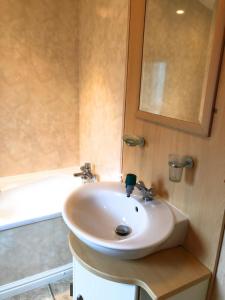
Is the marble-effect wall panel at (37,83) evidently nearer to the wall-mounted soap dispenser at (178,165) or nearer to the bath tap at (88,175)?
the bath tap at (88,175)

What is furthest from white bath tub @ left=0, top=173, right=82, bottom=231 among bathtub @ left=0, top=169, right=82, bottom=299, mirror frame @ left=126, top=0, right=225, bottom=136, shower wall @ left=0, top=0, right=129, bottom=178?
mirror frame @ left=126, top=0, right=225, bottom=136

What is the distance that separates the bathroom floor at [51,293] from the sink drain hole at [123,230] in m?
0.84

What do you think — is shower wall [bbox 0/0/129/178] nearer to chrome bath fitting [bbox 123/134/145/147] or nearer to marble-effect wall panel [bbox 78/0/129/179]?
marble-effect wall panel [bbox 78/0/129/179]

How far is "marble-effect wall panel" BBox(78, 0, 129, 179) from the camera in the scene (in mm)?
1521

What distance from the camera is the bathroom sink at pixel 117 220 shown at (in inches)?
34.9

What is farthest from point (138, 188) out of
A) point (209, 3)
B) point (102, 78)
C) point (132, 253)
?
point (102, 78)

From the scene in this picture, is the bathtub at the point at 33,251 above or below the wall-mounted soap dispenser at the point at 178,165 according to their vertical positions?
below

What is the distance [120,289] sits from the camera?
3.16 feet

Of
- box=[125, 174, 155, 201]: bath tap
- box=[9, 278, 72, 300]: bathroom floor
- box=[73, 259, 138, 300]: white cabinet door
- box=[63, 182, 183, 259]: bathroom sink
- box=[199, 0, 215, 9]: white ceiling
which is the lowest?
box=[9, 278, 72, 300]: bathroom floor

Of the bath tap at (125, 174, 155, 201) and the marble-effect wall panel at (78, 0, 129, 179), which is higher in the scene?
the marble-effect wall panel at (78, 0, 129, 179)

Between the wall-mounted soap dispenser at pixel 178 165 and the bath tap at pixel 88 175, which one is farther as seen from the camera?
the bath tap at pixel 88 175

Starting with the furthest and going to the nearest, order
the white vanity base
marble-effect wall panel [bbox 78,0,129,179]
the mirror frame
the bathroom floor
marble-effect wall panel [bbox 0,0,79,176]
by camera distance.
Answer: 1. marble-effect wall panel [bbox 0,0,79,176]
2. the bathroom floor
3. marble-effect wall panel [bbox 78,0,129,179]
4. the white vanity base
5. the mirror frame

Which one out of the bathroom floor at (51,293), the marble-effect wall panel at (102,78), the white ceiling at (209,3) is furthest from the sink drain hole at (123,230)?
the white ceiling at (209,3)

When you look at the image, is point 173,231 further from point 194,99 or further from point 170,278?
point 194,99
